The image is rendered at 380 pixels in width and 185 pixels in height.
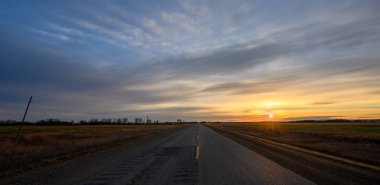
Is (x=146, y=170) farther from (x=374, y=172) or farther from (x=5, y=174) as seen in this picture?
(x=374, y=172)

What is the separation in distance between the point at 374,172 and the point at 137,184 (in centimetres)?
833

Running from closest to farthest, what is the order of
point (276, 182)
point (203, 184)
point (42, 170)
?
point (203, 184) → point (276, 182) → point (42, 170)

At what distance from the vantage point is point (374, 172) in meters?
10.1

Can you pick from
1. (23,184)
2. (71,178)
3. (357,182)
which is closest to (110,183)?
(71,178)

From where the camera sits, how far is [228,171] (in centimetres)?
981

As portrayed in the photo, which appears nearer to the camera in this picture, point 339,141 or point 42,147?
point 42,147

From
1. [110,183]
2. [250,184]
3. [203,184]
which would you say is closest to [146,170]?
[110,183]

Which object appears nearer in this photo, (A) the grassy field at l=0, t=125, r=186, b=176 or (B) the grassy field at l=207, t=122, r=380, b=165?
(A) the grassy field at l=0, t=125, r=186, b=176

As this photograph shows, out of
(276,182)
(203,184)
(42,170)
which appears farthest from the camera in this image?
(42,170)

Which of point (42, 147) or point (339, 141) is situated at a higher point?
point (339, 141)

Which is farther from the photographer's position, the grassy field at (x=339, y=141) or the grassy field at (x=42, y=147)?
the grassy field at (x=339, y=141)

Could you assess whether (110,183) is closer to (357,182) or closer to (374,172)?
(357,182)

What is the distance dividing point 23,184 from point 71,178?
128 centimetres

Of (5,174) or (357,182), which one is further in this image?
(5,174)
